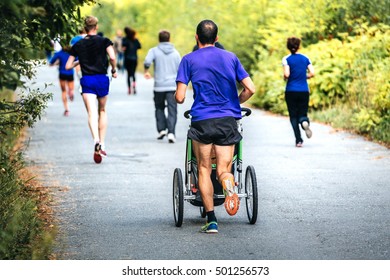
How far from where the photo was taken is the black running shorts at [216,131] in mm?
9656

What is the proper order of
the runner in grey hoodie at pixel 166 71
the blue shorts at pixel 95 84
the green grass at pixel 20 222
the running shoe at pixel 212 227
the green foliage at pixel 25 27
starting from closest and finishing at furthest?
the green foliage at pixel 25 27 → the green grass at pixel 20 222 → the running shoe at pixel 212 227 → the blue shorts at pixel 95 84 → the runner in grey hoodie at pixel 166 71

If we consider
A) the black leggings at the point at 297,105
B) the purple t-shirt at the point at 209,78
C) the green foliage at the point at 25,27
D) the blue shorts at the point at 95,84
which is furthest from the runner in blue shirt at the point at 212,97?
the black leggings at the point at 297,105

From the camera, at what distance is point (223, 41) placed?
32.5m

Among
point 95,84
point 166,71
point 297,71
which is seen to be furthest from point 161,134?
point 95,84

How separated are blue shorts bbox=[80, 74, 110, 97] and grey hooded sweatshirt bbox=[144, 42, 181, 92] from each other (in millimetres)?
3090

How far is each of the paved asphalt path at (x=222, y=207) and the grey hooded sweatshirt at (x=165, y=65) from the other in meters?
0.97

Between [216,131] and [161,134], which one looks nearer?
[216,131]

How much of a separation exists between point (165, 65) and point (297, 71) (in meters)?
2.34

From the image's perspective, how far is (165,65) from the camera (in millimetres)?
19094

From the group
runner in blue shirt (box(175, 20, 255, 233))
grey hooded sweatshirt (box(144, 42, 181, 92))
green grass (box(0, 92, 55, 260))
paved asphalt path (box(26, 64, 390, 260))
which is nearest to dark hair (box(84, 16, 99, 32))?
paved asphalt path (box(26, 64, 390, 260))

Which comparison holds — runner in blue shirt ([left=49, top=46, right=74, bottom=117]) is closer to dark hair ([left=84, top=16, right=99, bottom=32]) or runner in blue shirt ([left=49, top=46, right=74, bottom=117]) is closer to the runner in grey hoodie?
the runner in grey hoodie

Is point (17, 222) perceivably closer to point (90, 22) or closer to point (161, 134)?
point (90, 22)

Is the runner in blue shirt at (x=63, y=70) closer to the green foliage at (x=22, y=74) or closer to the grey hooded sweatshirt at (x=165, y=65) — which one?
the grey hooded sweatshirt at (x=165, y=65)

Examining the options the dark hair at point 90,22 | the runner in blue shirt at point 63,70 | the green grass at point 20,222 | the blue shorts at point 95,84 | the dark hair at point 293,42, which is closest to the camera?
the green grass at point 20,222
